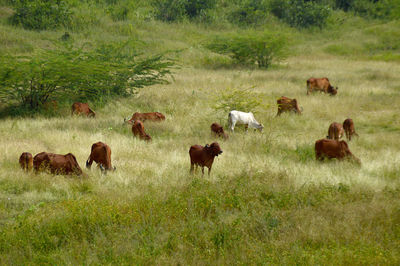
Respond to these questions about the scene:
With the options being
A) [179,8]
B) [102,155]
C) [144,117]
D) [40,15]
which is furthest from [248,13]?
[102,155]

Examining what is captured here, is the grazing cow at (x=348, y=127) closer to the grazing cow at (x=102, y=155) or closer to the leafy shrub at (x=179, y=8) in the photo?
the grazing cow at (x=102, y=155)

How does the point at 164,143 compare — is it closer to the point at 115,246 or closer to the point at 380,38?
the point at 115,246

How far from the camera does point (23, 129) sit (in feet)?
32.0

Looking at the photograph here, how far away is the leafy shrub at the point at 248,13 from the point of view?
37.4m

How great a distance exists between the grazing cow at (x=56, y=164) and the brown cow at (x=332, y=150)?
432 cm

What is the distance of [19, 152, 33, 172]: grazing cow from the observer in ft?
21.9

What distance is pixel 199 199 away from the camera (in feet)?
19.1

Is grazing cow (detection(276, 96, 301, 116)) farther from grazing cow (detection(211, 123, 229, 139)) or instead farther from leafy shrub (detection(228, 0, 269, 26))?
leafy shrub (detection(228, 0, 269, 26))

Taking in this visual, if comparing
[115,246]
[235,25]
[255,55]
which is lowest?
[115,246]

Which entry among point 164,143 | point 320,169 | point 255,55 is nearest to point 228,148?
point 164,143

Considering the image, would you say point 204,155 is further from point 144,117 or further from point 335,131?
point 144,117

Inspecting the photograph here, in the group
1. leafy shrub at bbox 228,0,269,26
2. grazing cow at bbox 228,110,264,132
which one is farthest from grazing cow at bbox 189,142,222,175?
leafy shrub at bbox 228,0,269,26

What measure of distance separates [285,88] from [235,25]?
66.2 feet

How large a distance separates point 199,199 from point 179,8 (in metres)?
32.1
